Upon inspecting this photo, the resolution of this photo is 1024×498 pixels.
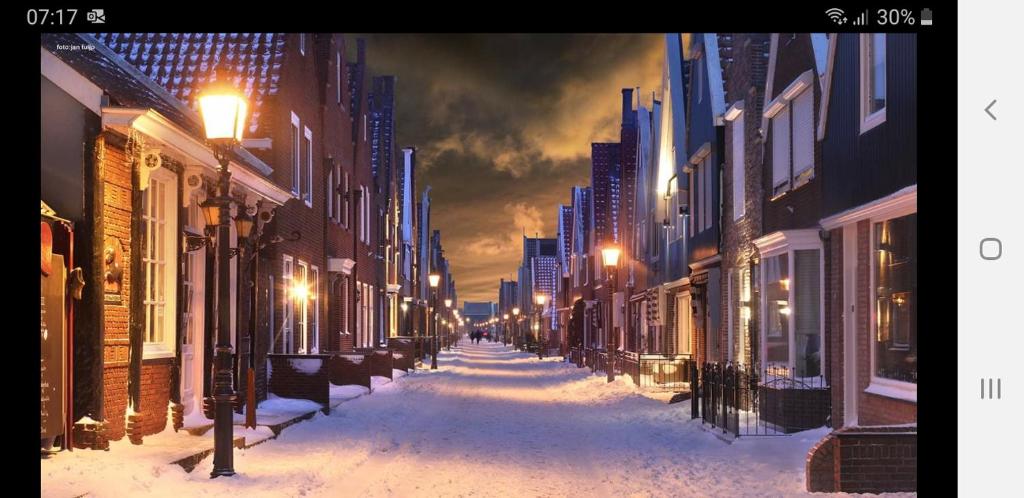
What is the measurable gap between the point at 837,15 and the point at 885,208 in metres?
7.69

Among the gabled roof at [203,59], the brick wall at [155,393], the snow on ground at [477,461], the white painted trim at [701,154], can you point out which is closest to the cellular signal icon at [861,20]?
the snow on ground at [477,461]

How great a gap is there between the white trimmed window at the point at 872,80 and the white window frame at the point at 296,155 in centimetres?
1321

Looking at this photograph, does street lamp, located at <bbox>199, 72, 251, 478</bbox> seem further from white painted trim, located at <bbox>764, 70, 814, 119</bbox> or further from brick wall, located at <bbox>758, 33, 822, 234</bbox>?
white painted trim, located at <bbox>764, 70, 814, 119</bbox>

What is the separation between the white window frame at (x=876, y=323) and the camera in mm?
11195

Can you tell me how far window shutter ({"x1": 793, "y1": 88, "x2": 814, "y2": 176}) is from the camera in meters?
16.2

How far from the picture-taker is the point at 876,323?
1261 cm

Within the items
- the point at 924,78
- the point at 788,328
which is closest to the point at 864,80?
the point at 788,328

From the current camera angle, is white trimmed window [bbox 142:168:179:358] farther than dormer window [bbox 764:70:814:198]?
No

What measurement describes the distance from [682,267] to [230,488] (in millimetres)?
19640

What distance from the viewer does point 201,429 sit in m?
14.4

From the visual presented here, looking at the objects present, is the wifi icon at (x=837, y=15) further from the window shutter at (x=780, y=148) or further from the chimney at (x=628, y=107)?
the chimney at (x=628, y=107)

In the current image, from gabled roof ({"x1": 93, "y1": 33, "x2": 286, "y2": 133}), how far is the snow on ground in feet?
20.7

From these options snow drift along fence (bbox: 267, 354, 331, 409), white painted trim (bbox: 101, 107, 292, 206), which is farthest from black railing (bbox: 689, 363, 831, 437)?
white painted trim (bbox: 101, 107, 292, 206)
